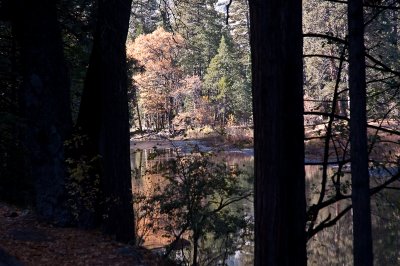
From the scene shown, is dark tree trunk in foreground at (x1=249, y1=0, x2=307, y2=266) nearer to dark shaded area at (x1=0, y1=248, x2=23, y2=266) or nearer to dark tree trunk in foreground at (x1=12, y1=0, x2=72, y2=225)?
dark shaded area at (x1=0, y1=248, x2=23, y2=266)

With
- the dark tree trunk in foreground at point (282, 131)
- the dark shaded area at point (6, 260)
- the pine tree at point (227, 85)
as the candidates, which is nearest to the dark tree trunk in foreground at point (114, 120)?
the dark shaded area at point (6, 260)

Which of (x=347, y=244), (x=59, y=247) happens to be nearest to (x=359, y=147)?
(x=59, y=247)

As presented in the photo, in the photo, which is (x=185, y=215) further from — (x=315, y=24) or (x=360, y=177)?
(x=315, y=24)

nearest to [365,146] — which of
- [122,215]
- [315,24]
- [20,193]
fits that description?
[122,215]

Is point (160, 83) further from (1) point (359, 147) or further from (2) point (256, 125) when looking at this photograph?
(2) point (256, 125)

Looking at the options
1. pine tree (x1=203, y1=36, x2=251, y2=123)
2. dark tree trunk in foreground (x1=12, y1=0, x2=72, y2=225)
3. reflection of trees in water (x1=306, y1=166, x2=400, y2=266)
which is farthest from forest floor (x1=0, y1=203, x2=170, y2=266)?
pine tree (x1=203, y1=36, x2=251, y2=123)

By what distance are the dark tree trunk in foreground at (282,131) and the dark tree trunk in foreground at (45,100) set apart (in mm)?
4779

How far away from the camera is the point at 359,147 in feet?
14.8

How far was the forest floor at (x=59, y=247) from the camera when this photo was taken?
20.4 feet

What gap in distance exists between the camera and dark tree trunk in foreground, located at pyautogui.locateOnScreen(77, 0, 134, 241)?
7.63 m

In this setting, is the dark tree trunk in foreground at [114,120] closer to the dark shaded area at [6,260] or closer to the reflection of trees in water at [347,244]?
the dark shaded area at [6,260]

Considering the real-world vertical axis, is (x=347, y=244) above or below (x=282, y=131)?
below

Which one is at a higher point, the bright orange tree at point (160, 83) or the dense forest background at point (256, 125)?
the bright orange tree at point (160, 83)

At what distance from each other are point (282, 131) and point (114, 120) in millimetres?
4286
